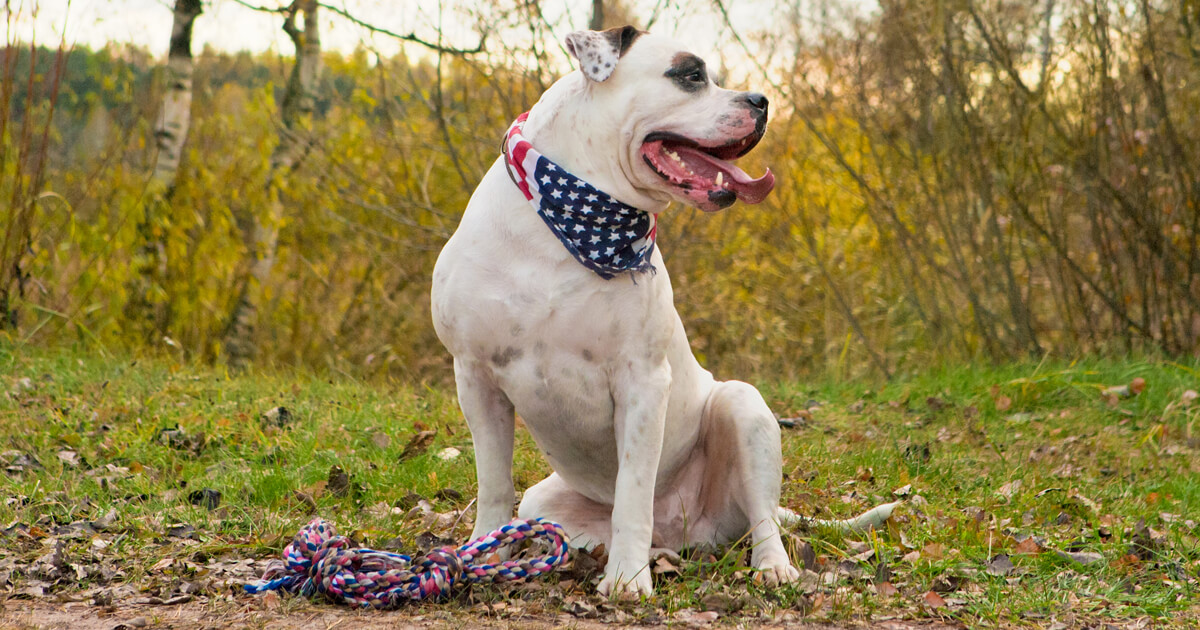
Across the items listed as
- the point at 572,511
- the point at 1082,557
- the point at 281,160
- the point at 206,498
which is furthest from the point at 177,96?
the point at 1082,557

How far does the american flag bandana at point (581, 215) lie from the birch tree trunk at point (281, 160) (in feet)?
20.2

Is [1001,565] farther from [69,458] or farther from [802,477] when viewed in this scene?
[69,458]

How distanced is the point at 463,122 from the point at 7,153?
3.17 m

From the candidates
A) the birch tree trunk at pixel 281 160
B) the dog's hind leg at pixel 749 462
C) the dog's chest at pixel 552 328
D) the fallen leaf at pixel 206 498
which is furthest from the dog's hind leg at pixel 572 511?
the birch tree trunk at pixel 281 160

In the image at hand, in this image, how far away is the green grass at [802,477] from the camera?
9.54 ft

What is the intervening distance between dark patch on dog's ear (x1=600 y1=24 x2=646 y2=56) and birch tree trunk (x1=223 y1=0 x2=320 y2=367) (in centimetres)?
620

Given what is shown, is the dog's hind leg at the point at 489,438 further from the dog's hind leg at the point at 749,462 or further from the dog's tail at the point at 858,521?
the dog's tail at the point at 858,521

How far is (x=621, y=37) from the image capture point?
2.75 meters

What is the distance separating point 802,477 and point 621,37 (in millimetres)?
2276

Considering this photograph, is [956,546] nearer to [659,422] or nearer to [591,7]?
[659,422]

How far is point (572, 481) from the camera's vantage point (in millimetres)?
3238

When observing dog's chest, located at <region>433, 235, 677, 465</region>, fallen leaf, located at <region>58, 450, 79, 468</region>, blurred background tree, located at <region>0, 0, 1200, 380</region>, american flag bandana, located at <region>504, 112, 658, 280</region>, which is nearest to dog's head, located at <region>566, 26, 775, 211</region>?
american flag bandana, located at <region>504, 112, 658, 280</region>

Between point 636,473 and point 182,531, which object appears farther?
point 182,531

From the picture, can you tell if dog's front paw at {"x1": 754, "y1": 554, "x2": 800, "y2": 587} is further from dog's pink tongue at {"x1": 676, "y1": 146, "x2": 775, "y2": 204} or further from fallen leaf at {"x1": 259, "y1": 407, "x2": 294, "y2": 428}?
fallen leaf at {"x1": 259, "y1": 407, "x2": 294, "y2": 428}
